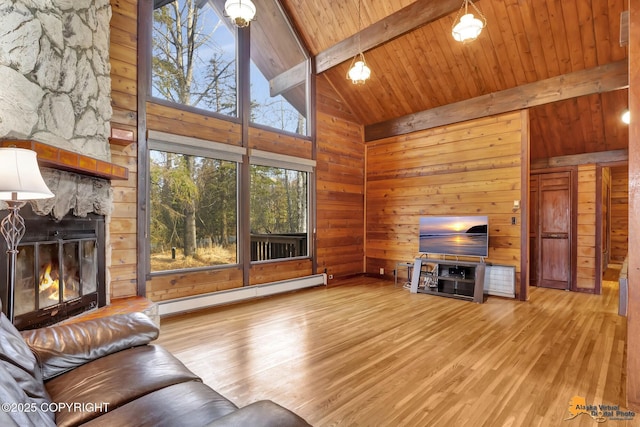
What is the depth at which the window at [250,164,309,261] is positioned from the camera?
5.15 metres

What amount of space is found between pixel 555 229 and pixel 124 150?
23.0 feet

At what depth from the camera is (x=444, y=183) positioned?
573 centimetres

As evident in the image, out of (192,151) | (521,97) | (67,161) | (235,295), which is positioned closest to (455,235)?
(521,97)

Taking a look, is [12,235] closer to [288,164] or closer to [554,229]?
[288,164]

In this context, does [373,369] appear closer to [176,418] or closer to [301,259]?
[176,418]

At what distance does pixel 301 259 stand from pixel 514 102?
426 centimetres

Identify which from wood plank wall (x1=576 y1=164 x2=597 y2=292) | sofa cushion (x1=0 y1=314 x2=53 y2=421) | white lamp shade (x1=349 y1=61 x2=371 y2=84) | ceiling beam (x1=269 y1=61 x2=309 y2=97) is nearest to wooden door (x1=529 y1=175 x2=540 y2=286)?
wood plank wall (x1=576 y1=164 x2=597 y2=292)

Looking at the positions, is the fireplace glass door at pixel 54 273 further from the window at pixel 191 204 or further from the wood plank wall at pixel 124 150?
the window at pixel 191 204

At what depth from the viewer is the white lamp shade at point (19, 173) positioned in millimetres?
1760

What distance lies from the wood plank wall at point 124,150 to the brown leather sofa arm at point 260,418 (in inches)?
136

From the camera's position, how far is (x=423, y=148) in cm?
603

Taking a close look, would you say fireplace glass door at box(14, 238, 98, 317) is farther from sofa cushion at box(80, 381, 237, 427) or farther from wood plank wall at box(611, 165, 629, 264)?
wood plank wall at box(611, 165, 629, 264)

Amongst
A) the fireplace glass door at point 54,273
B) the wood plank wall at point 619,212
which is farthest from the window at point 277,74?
the wood plank wall at point 619,212

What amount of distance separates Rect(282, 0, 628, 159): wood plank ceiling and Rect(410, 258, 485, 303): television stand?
8.79 ft
